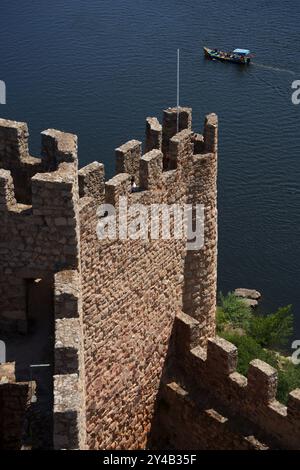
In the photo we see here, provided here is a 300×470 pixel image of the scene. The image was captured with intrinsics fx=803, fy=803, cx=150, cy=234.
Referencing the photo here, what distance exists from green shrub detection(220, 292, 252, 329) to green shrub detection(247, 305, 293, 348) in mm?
367

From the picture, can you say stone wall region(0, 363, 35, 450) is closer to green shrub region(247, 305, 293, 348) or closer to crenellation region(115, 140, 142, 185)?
crenellation region(115, 140, 142, 185)

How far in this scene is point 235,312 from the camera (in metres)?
37.6

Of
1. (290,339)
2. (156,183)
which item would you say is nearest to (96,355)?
(156,183)

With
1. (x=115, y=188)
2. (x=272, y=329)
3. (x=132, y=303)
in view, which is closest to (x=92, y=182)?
(x=115, y=188)

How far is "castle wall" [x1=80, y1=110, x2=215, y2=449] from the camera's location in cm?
1391

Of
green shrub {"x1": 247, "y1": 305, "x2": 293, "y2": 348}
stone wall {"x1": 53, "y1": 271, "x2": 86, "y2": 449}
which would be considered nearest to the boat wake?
green shrub {"x1": 247, "y1": 305, "x2": 293, "y2": 348}

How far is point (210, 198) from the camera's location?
16609 mm

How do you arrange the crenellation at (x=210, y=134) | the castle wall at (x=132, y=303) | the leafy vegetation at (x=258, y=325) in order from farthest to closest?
the leafy vegetation at (x=258, y=325) < the crenellation at (x=210, y=134) < the castle wall at (x=132, y=303)

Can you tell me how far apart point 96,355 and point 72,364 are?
13.6ft

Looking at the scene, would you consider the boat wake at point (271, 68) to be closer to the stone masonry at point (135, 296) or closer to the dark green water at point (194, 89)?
the dark green water at point (194, 89)

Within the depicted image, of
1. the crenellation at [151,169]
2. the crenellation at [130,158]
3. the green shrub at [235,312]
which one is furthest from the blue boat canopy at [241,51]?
the crenellation at [151,169]

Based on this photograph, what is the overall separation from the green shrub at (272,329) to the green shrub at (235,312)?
367 mm

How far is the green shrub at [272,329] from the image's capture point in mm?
36375

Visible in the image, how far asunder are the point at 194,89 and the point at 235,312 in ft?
59.1
